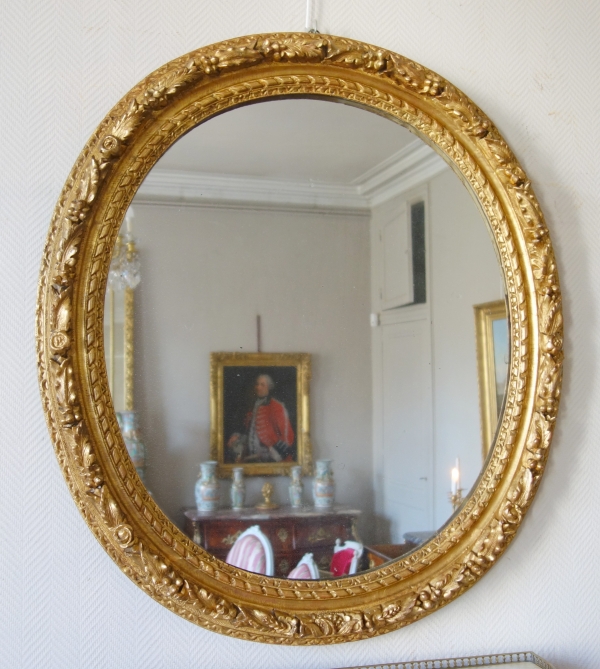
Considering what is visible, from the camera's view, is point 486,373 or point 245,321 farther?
point 486,373

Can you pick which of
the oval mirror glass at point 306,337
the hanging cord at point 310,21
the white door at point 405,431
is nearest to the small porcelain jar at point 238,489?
the oval mirror glass at point 306,337

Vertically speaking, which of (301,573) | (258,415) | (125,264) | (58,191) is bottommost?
(301,573)

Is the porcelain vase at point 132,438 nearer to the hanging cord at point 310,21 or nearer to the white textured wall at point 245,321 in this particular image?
the white textured wall at point 245,321

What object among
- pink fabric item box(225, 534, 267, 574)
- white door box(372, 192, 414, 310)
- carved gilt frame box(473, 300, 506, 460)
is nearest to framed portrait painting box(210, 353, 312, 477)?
pink fabric item box(225, 534, 267, 574)

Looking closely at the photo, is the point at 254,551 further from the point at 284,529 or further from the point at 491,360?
the point at 491,360

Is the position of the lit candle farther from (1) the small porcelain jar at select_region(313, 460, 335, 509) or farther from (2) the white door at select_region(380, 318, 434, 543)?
(1) the small porcelain jar at select_region(313, 460, 335, 509)

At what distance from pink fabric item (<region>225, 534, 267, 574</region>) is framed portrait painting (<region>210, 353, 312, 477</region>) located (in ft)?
0.35

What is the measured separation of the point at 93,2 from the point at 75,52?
9 cm

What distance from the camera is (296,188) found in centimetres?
129

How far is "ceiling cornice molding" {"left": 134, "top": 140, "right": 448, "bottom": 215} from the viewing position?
1.23 meters

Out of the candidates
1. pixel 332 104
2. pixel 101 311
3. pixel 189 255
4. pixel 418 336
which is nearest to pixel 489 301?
pixel 418 336

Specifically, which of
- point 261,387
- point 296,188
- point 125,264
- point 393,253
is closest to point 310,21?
point 296,188

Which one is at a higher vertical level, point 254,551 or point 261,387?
point 261,387

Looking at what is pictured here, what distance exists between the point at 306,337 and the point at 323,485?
0.81ft
